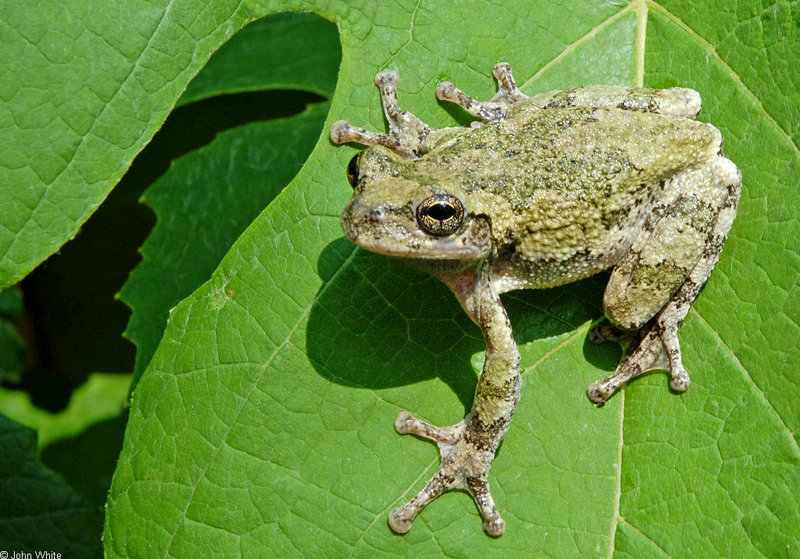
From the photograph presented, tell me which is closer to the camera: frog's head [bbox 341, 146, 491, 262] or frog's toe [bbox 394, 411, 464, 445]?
frog's head [bbox 341, 146, 491, 262]

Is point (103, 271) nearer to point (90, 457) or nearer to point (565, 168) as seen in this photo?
point (90, 457)

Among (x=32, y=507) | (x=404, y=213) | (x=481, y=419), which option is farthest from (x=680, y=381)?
(x=32, y=507)

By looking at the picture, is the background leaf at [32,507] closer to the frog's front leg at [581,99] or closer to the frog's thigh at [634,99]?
the frog's front leg at [581,99]

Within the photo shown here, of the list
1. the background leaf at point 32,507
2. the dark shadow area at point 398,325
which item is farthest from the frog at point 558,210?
the background leaf at point 32,507

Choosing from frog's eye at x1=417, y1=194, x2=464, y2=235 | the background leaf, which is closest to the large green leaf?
frog's eye at x1=417, y1=194, x2=464, y2=235

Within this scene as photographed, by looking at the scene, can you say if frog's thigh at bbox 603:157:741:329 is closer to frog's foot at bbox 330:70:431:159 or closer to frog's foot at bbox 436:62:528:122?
frog's foot at bbox 436:62:528:122

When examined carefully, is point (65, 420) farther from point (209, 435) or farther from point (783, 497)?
point (783, 497)
